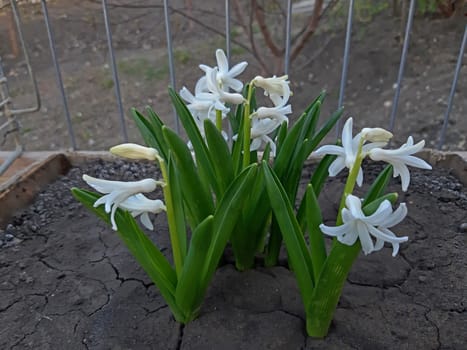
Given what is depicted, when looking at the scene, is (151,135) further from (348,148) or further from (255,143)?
(348,148)

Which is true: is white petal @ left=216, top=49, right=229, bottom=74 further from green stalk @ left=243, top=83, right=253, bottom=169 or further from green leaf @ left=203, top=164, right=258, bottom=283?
green leaf @ left=203, top=164, right=258, bottom=283

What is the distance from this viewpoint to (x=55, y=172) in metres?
1.83

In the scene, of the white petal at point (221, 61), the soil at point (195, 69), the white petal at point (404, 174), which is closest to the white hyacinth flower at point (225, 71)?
the white petal at point (221, 61)

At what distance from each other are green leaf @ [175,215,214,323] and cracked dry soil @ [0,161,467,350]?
6 cm

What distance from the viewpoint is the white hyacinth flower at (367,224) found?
0.76 metres

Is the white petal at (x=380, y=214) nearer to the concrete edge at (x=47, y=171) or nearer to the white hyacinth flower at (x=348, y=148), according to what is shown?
the white hyacinth flower at (x=348, y=148)

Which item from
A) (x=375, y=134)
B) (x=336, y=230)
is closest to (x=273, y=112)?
(x=375, y=134)

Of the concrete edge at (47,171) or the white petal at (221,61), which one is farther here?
the concrete edge at (47,171)

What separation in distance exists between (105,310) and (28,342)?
18 centimetres

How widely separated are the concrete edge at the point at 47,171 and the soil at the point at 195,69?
3.68 feet

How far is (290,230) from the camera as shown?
921mm

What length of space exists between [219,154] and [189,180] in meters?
0.09

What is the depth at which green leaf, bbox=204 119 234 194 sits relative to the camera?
980 mm

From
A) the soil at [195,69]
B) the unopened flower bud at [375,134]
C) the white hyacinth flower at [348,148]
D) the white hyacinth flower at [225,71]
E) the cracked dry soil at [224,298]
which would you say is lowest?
the soil at [195,69]
